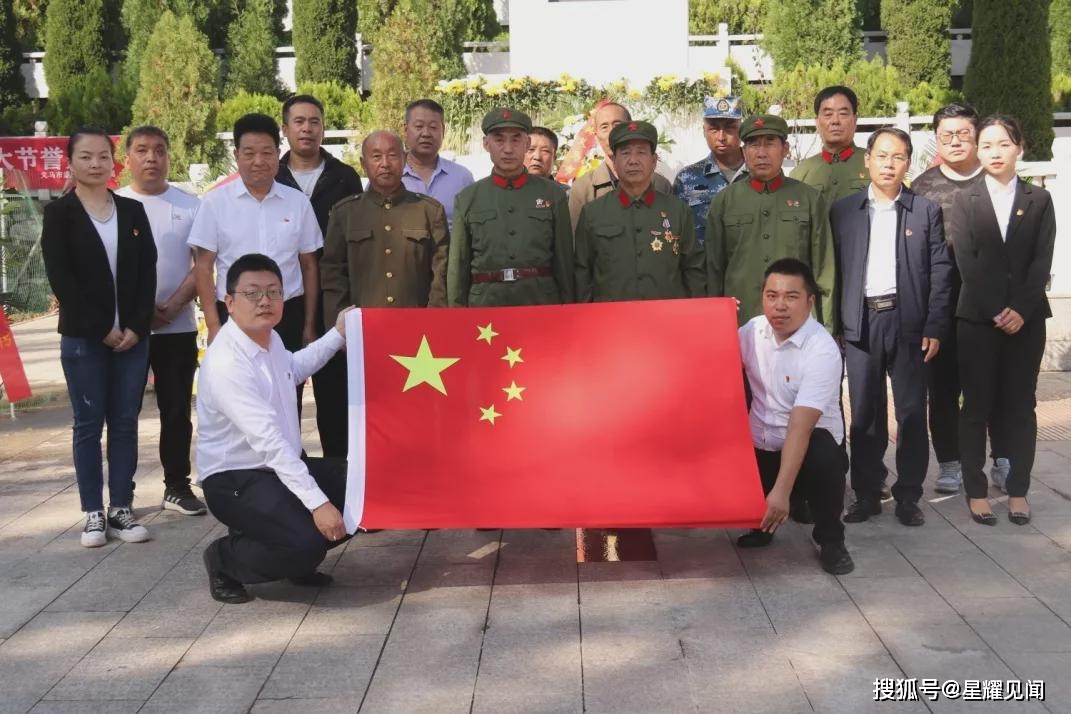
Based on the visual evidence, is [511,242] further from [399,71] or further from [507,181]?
[399,71]

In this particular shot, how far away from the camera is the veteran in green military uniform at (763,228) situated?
521 cm

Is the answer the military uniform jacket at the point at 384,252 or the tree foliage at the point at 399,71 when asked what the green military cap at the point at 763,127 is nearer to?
the military uniform jacket at the point at 384,252

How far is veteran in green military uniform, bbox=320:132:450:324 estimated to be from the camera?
527 centimetres

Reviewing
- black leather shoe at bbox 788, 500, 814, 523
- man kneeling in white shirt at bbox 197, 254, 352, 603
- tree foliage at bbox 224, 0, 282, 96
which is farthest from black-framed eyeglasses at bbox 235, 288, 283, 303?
tree foliage at bbox 224, 0, 282, 96

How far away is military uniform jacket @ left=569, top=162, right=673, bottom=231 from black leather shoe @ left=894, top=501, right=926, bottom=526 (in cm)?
192

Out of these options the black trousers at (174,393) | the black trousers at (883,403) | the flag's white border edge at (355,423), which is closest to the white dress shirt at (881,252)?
the black trousers at (883,403)

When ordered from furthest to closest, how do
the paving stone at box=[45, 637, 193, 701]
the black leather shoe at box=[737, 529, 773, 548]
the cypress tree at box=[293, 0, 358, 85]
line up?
the cypress tree at box=[293, 0, 358, 85] < the black leather shoe at box=[737, 529, 773, 548] < the paving stone at box=[45, 637, 193, 701]

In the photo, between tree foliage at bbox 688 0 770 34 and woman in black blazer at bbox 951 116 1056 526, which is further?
tree foliage at bbox 688 0 770 34

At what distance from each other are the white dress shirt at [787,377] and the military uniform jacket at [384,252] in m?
1.43

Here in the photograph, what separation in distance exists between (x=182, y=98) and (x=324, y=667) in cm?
1630

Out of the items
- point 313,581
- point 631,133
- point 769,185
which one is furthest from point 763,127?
point 313,581

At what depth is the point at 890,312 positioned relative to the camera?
5.14 m

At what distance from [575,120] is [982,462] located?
567 centimetres

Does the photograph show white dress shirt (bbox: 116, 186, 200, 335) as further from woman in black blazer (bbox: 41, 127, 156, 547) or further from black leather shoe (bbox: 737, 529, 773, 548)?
black leather shoe (bbox: 737, 529, 773, 548)
